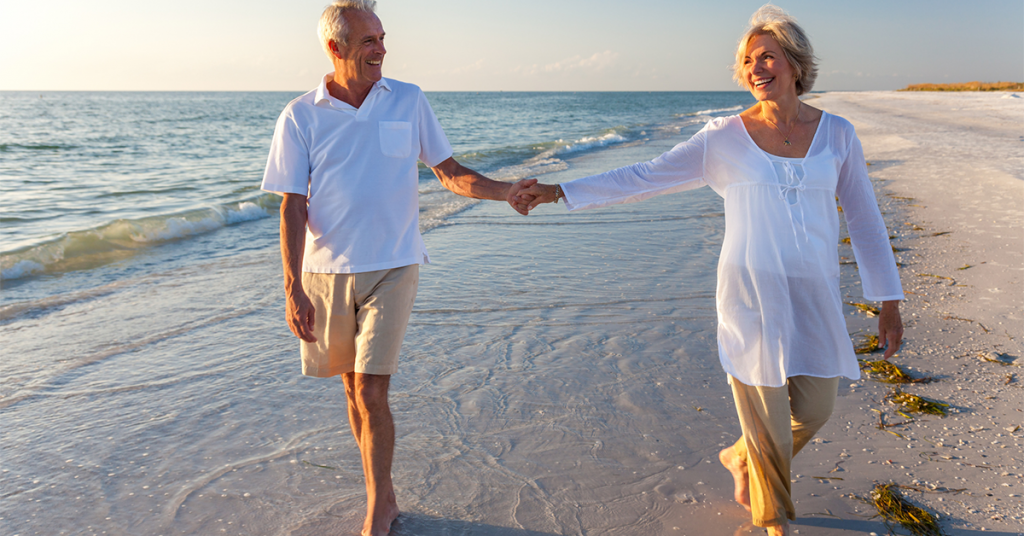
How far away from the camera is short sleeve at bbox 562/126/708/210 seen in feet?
8.92

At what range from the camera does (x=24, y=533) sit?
9.29 feet

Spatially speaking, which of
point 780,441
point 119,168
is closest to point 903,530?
point 780,441

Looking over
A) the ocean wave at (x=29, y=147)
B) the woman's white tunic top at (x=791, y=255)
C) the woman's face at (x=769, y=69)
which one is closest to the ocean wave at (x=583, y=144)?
the ocean wave at (x=29, y=147)

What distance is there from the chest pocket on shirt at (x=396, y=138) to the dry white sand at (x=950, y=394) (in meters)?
2.34

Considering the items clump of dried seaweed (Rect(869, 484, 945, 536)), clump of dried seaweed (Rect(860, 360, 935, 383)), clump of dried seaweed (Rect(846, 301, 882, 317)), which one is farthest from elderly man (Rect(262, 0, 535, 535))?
clump of dried seaweed (Rect(846, 301, 882, 317))

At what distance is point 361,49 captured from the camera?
270 cm

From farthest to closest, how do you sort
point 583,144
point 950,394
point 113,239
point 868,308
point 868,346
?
1. point 583,144
2. point 113,239
3. point 868,308
4. point 868,346
5. point 950,394

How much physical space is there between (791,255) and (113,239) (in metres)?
9.50

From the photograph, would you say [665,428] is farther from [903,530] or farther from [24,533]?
[24,533]

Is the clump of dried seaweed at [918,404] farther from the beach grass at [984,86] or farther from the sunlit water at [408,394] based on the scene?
the beach grass at [984,86]

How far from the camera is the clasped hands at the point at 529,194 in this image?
329 cm

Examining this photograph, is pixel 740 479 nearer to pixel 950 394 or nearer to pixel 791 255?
pixel 791 255

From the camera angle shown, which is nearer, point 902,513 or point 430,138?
point 902,513

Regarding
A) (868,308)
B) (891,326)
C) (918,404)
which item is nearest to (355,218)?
(891,326)
